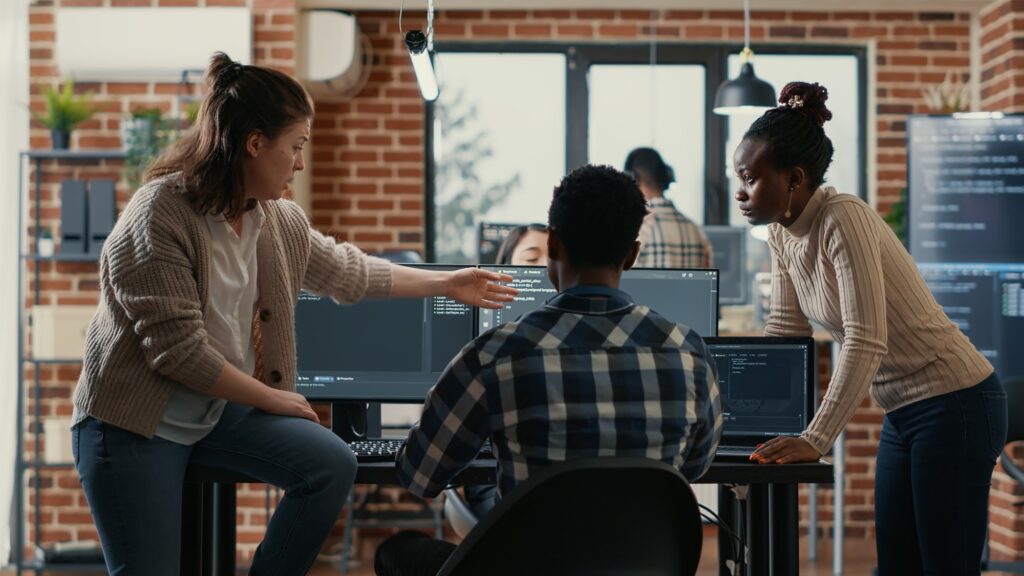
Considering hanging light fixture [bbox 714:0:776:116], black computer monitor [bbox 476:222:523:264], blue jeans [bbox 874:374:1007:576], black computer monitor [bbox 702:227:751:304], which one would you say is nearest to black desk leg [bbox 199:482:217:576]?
blue jeans [bbox 874:374:1007:576]

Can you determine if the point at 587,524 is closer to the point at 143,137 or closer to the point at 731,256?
the point at 143,137

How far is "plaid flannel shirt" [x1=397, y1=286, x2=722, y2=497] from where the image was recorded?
146 centimetres

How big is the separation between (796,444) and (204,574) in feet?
3.93

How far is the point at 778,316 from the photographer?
92.2 inches

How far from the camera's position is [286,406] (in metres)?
1.90

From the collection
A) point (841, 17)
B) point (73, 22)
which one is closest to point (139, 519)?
point (73, 22)

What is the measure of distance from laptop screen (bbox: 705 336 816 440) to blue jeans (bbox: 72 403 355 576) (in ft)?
2.62

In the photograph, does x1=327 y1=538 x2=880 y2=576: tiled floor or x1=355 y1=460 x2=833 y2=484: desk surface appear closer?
x1=355 y1=460 x2=833 y2=484: desk surface

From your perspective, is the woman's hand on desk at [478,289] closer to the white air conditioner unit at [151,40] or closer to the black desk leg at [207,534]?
the black desk leg at [207,534]

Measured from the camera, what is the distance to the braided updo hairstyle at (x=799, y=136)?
2.05 metres

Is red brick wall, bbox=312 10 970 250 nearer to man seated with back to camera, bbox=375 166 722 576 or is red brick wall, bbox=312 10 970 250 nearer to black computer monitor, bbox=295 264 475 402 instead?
black computer monitor, bbox=295 264 475 402

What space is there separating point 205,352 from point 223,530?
65 cm

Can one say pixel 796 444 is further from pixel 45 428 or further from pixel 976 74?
pixel 976 74

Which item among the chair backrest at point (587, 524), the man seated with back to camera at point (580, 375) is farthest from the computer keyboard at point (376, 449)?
the chair backrest at point (587, 524)
